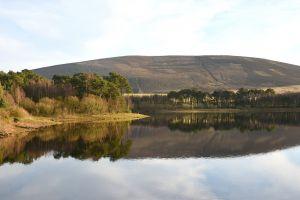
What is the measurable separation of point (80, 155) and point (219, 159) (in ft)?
54.2

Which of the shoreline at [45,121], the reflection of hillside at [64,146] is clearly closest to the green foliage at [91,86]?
the shoreline at [45,121]

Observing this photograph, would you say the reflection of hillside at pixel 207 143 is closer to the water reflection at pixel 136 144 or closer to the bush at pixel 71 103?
the water reflection at pixel 136 144

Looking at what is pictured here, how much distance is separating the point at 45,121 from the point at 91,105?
68.7 ft

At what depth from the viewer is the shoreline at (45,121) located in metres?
70.7

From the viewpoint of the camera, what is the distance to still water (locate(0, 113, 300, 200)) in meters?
32.0

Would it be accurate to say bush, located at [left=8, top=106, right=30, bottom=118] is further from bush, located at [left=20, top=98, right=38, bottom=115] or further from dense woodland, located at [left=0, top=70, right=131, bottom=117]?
bush, located at [left=20, top=98, right=38, bottom=115]

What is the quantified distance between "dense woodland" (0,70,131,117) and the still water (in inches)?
1114

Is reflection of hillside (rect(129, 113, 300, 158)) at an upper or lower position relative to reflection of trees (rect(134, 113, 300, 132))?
upper

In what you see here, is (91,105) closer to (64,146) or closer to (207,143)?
(207,143)

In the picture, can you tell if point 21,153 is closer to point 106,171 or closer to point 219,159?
point 106,171

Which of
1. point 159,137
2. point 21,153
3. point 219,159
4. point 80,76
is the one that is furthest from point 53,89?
point 219,159

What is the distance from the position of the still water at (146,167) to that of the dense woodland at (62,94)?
28.3 meters

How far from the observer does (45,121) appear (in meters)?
91.0

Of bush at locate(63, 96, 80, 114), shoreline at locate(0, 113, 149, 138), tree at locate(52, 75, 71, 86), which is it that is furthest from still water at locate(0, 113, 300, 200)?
tree at locate(52, 75, 71, 86)
